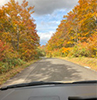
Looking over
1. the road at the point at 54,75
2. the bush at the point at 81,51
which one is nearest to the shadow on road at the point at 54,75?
the road at the point at 54,75

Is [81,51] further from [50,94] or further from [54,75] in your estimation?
[50,94]

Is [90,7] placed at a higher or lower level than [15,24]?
higher

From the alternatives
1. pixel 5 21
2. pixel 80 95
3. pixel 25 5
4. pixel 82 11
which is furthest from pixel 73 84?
pixel 82 11

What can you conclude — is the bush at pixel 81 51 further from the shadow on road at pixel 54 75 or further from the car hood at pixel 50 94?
the car hood at pixel 50 94

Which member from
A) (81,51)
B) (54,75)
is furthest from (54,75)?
(81,51)

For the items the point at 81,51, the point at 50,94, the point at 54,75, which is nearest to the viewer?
the point at 50,94

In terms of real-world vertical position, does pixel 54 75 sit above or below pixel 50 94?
below

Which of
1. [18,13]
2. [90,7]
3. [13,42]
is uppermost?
[90,7]

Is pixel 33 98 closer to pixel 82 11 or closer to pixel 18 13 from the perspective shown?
pixel 18 13

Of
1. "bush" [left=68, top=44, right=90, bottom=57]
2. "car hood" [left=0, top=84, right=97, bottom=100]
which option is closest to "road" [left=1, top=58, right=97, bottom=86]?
"car hood" [left=0, top=84, right=97, bottom=100]

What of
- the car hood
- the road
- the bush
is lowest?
the road

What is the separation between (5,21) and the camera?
12047mm

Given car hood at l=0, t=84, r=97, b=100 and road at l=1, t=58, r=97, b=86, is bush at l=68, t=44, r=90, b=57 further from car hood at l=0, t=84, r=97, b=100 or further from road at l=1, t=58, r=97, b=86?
car hood at l=0, t=84, r=97, b=100

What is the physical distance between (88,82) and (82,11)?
17.5 metres
